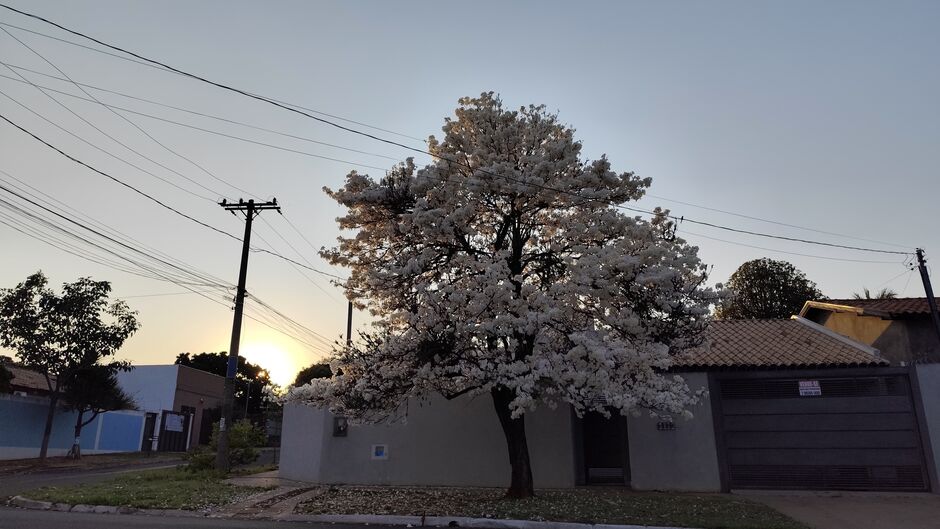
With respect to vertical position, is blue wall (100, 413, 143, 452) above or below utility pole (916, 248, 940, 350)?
below

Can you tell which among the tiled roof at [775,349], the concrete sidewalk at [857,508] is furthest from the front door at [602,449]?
the concrete sidewalk at [857,508]

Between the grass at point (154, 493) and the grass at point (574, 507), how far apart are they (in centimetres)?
208

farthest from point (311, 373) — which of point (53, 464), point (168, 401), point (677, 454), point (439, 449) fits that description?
point (677, 454)

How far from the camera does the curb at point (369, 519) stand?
10.5 meters

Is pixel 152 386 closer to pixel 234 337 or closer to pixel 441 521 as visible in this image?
pixel 234 337

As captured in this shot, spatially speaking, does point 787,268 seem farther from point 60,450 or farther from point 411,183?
point 60,450

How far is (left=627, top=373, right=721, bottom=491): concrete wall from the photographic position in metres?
16.0

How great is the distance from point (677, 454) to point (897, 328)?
730 centimetres

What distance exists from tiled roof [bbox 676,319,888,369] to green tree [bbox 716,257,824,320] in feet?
59.3

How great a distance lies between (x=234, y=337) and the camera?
63.5 feet

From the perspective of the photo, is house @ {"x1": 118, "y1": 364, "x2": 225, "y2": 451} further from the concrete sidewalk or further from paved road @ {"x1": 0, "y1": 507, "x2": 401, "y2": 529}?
the concrete sidewalk

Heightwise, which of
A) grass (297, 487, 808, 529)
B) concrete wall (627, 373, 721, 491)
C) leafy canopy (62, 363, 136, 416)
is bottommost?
grass (297, 487, 808, 529)

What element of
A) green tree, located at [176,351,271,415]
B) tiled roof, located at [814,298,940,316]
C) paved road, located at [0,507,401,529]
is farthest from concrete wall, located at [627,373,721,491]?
green tree, located at [176,351,271,415]

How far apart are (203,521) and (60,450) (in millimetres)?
26430
